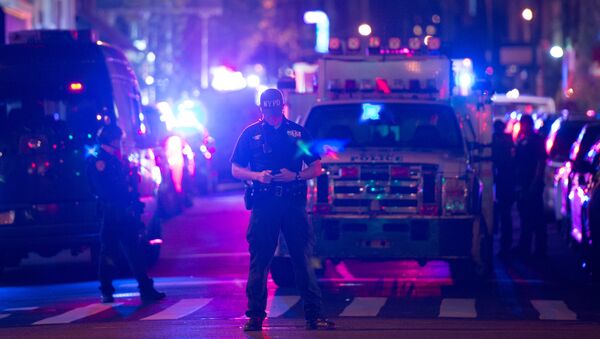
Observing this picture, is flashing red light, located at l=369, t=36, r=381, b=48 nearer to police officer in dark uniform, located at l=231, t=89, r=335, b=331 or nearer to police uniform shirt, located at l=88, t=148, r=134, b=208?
police uniform shirt, located at l=88, t=148, r=134, b=208

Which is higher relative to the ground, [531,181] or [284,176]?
[284,176]

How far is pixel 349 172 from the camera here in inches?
571

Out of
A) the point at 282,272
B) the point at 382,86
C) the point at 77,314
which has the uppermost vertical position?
the point at 382,86

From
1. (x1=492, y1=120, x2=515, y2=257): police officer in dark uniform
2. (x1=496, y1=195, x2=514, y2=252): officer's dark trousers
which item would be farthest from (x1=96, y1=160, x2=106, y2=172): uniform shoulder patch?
(x1=496, y1=195, x2=514, y2=252): officer's dark trousers

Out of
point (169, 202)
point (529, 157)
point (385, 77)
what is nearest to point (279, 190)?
point (385, 77)

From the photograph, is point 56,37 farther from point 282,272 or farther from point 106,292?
point 282,272

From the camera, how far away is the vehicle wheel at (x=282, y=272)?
1462 cm

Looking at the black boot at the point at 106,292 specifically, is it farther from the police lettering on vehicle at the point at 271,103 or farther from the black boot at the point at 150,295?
the police lettering on vehicle at the point at 271,103

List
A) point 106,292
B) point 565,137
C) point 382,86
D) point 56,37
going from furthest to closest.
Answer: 1. point 565,137
2. point 56,37
3. point 382,86
4. point 106,292

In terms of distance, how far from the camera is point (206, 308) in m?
12.9

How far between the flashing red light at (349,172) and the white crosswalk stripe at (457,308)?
1749 mm

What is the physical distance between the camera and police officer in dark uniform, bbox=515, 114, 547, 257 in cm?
1781

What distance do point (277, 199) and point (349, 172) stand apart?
3.51 m

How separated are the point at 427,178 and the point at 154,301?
306 cm
